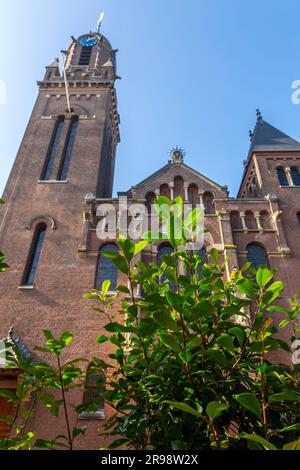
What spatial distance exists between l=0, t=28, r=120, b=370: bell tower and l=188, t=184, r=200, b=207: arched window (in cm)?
469

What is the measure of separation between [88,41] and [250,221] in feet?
74.4

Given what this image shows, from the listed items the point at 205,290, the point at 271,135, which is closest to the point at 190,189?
the point at 271,135

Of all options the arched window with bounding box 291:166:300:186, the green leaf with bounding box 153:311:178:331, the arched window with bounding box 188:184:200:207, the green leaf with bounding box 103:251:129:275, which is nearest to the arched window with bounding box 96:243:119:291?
the arched window with bounding box 188:184:200:207

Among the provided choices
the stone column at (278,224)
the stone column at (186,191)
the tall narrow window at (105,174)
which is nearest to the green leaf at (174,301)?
the stone column at (278,224)

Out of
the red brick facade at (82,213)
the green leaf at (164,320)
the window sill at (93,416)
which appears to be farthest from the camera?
the red brick facade at (82,213)

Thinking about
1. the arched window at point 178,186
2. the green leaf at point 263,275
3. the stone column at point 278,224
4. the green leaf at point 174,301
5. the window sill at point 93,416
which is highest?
the arched window at point 178,186

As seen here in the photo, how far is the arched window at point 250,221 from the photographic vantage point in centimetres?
1595

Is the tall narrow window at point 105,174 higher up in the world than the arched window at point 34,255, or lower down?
higher up

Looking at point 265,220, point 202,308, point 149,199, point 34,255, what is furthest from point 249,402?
point 149,199

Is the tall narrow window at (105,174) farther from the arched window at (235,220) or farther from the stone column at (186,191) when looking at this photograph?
the arched window at (235,220)

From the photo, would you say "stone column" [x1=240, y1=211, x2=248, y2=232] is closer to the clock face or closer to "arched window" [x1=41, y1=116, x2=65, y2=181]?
"arched window" [x1=41, y1=116, x2=65, y2=181]

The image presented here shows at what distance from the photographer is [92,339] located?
12.2 m

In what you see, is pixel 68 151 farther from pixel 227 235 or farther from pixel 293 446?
pixel 293 446

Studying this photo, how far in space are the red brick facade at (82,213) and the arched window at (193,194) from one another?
50 mm
